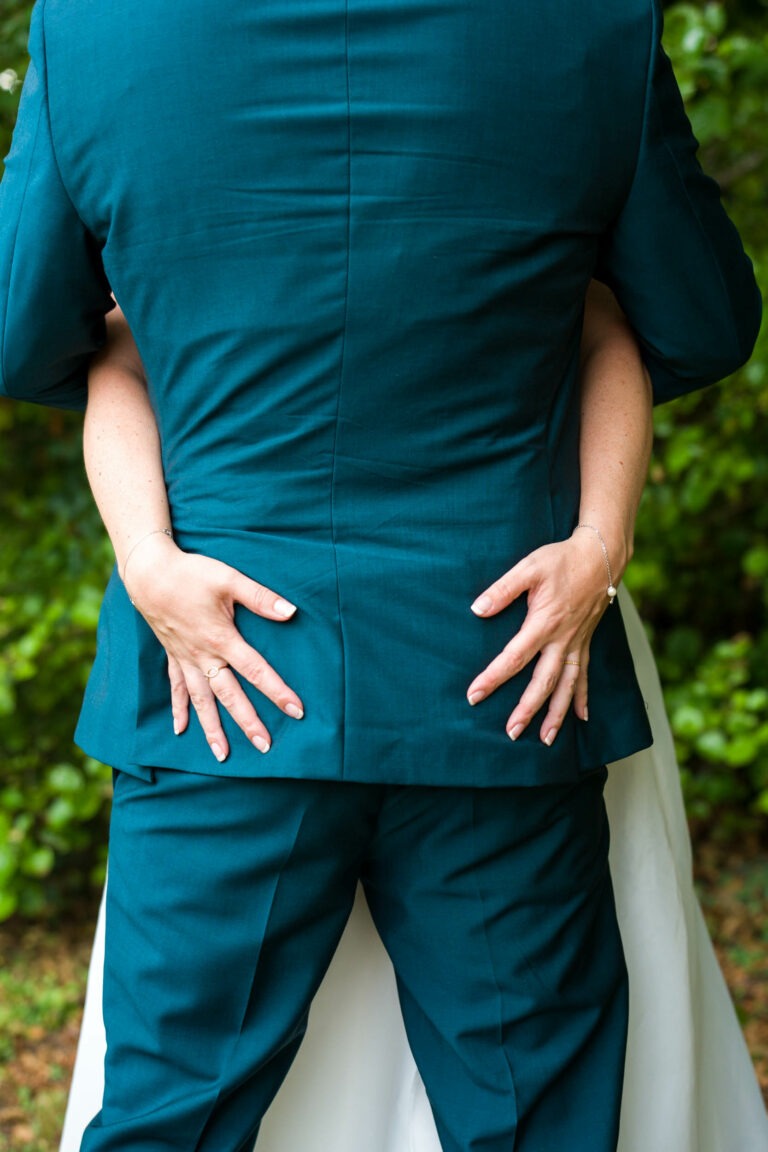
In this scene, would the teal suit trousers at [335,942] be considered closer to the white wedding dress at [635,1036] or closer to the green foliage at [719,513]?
the white wedding dress at [635,1036]

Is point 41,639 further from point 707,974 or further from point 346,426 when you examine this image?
point 346,426

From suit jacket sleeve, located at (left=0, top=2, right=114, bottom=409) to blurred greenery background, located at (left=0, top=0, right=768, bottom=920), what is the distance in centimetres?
151

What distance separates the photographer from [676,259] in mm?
1357

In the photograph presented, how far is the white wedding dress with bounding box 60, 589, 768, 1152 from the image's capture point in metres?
1.75

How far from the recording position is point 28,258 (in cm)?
132

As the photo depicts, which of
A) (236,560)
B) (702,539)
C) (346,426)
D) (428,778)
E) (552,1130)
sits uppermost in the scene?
(346,426)

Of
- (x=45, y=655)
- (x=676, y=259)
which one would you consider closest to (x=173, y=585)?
(x=676, y=259)

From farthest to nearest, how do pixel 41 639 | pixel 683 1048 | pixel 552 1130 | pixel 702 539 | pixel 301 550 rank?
pixel 702 539
pixel 41 639
pixel 683 1048
pixel 552 1130
pixel 301 550

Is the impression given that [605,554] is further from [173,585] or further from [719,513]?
[719,513]

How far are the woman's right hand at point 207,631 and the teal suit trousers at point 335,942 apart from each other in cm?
7

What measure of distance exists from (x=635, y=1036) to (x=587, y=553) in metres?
0.87

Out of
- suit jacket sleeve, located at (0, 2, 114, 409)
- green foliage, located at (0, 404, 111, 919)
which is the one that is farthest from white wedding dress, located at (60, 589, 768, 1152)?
green foliage, located at (0, 404, 111, 919)

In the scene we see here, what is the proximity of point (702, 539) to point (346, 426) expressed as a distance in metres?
3.29

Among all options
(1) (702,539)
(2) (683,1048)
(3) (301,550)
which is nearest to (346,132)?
(3) (301,550)
